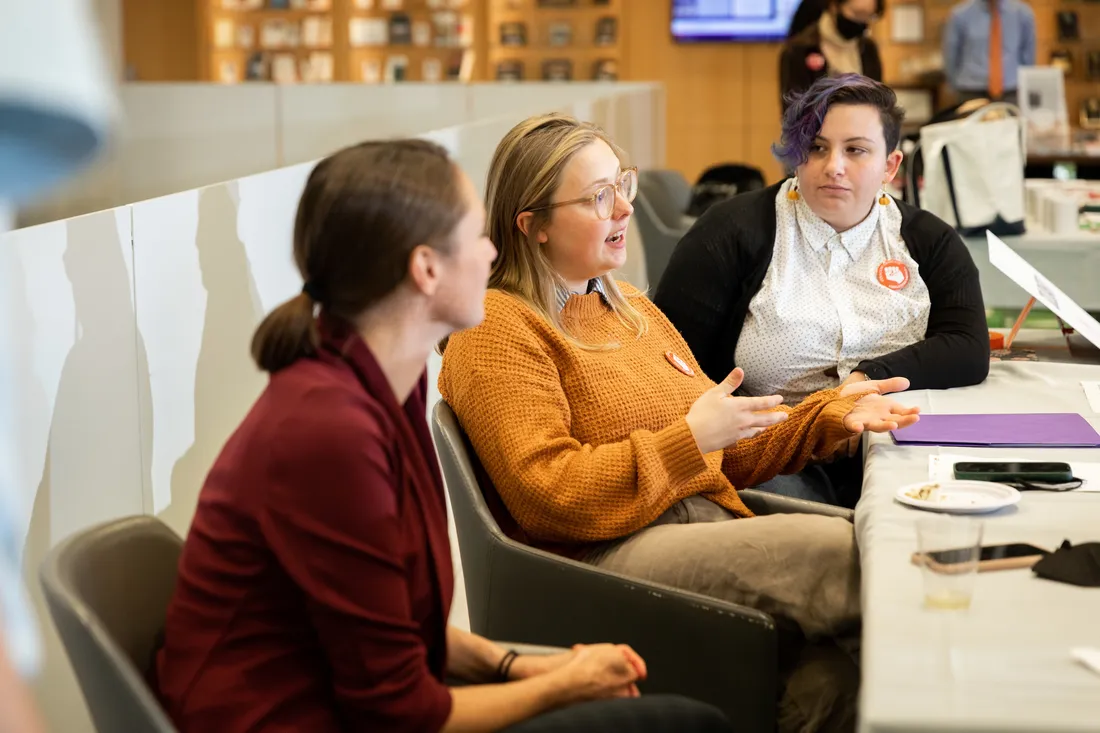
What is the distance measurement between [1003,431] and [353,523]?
1.31 metres

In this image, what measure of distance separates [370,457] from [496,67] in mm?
11505

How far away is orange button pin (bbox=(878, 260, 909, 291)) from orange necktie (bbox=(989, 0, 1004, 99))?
6.15 m

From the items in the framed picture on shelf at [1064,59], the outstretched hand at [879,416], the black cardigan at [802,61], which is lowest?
the outstretched hand at [879,416]

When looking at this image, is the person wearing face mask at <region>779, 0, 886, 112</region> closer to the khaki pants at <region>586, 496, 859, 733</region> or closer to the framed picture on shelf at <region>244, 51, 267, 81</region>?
the khaki pants at <region>586, 496, 859, 733</region>

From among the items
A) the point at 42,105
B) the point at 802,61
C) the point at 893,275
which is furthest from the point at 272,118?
the point at 42,105

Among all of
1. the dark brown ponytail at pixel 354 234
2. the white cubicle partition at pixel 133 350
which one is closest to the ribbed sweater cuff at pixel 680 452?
the dark brown ponytail at pixel 354 234

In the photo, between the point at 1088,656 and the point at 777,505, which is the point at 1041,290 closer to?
the point at 777,505

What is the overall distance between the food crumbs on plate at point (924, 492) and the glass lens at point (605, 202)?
0.69 metres

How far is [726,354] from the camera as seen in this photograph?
8.78 ft

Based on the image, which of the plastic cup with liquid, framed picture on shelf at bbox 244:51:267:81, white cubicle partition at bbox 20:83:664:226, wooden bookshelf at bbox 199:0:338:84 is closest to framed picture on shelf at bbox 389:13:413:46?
wooden bookshelf at bbox 199:0:338:84

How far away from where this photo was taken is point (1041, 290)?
8.34 ft

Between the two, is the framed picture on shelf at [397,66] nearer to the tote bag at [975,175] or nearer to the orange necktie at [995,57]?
the orange necktie at [995,57]

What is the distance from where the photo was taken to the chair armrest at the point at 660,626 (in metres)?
1.67

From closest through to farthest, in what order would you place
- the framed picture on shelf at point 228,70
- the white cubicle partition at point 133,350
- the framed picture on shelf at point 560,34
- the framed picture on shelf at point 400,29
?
the white cubicle partition at point 133,350, the framed picture on shelf at point 560,34, the framed picture on shelf at point 400,29, the framed picture on shelf at point 228,70
